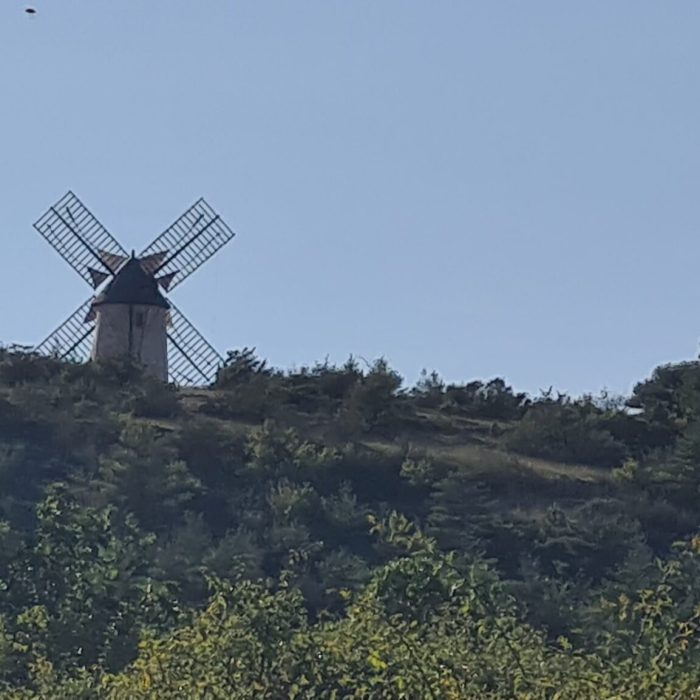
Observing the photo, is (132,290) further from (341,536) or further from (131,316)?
(341,536)

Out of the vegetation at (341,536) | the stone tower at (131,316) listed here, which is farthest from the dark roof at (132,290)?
the vegetation at (341,536)

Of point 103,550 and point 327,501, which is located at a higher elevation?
point 327,501

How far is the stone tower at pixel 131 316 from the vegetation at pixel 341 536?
251 centimetres

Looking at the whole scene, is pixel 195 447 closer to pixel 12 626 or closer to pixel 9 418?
pixel 9 418

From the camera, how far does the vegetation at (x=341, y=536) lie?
819 inches

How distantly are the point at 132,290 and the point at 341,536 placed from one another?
21.7 meters

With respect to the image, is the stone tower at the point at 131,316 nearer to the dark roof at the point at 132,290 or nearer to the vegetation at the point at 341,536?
the dark roof at the point at 132,290

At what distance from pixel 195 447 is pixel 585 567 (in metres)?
13.6

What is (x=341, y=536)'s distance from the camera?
165 ft

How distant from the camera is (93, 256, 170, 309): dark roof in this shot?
70062mm

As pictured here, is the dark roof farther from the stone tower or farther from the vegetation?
the vegetation

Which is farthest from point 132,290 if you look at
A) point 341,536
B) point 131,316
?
point 341,536

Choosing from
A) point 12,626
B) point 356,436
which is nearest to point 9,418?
point 356,436

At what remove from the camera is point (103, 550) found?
1400 inches
